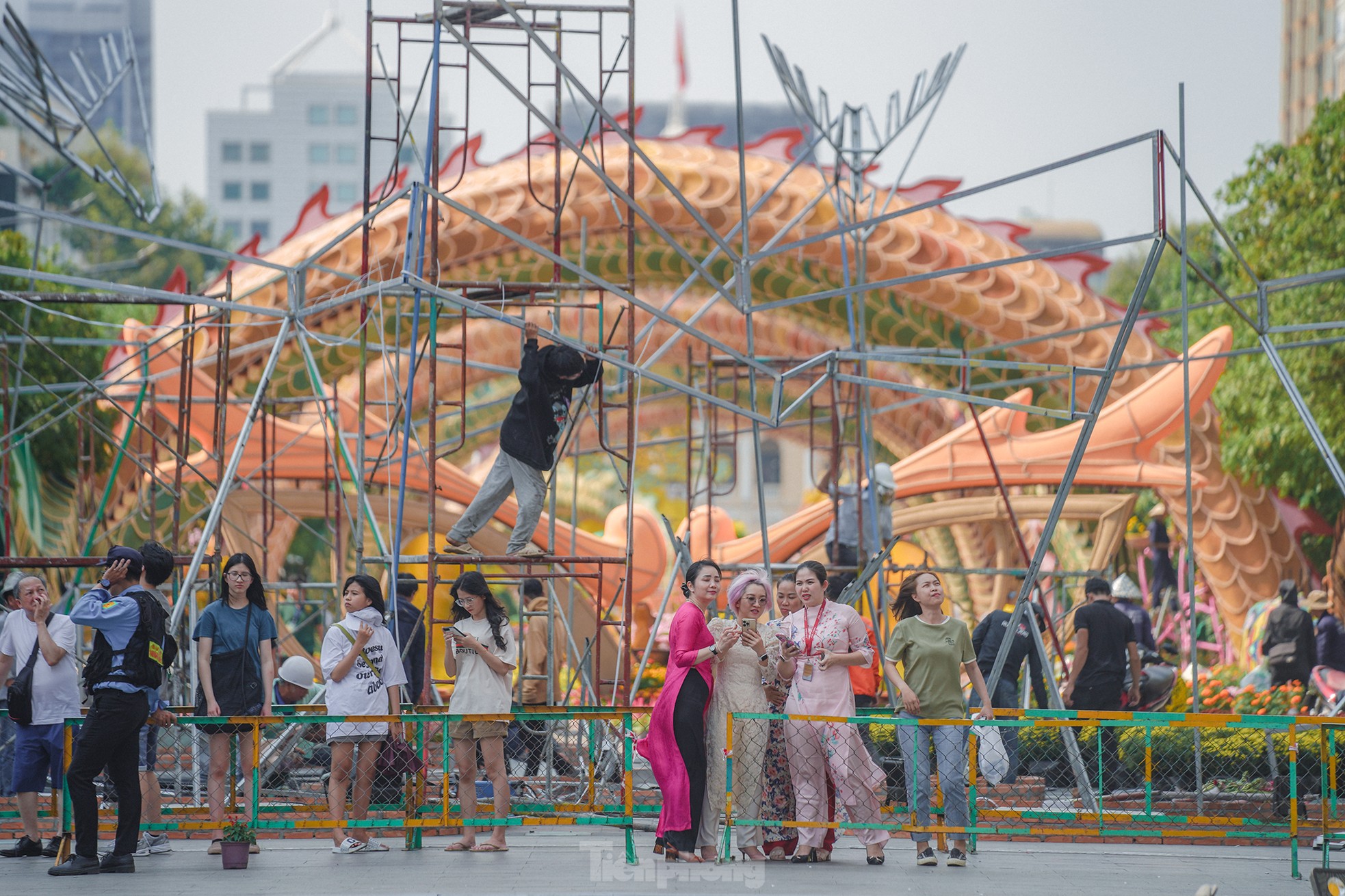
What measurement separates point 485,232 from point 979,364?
926cm

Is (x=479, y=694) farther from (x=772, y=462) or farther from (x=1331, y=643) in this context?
(x=772, y=462)

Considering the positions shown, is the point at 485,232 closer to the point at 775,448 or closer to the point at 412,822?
the point at 412,822

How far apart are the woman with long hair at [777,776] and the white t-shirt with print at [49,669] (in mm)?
3386

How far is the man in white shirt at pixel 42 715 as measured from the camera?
7.75 m

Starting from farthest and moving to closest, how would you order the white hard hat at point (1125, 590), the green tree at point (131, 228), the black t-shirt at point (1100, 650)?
the green tree at point (131, 228)
the white hard hat at point (1125, 590)
the black t-shirt at point (1100, 650)

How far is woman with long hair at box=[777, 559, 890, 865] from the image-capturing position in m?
7.70

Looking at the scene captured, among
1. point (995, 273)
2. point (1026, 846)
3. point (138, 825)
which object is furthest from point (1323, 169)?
point (138, 825)

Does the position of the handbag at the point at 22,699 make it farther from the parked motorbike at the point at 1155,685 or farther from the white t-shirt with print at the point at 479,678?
the parked motorbike at the point at 1155,685

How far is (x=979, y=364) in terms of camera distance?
32.0ft

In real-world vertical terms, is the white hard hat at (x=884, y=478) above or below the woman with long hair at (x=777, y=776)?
above

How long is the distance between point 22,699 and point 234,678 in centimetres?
103

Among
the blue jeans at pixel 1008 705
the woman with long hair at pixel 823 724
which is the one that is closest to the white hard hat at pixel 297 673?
the woman with long hair at pixel 823 724

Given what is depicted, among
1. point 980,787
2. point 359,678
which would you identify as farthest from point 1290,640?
point 359,678

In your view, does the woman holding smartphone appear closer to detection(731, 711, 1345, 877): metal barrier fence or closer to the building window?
detection(731, 711, 1345, 877): metal barrier fence
